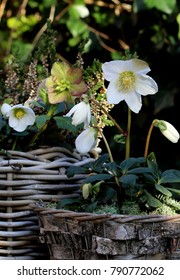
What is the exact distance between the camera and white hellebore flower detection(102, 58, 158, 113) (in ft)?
3.45

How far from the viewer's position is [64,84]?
3.52ft

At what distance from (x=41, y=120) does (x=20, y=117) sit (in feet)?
0.13

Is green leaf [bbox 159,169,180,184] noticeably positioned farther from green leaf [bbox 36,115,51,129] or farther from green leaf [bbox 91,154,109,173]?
green leaf [bbox 36,115,51,129]

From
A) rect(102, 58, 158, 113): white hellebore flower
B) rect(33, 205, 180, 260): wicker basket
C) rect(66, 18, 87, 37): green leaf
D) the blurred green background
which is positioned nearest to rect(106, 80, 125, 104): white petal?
rect(102, 58, 158, 113): white hellebore flower

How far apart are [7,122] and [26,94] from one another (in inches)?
5.2

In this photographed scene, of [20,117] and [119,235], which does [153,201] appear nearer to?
[119,235]

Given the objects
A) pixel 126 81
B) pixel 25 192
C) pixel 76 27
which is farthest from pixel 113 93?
pixel 76 27

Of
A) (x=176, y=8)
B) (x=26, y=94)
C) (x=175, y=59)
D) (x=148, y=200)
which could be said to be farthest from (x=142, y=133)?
(x=148, y=200)

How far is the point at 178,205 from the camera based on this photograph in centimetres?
105

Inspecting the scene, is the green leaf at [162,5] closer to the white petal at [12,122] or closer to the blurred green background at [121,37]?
the blurred green background at [121,37]

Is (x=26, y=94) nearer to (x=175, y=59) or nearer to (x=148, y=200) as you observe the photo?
(x=148, y=200)

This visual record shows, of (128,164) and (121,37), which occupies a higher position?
(121,37)

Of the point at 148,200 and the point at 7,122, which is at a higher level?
the point at 7,122

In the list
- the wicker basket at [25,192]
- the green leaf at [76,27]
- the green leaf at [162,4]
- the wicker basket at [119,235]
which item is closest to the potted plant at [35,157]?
the wicker basket at [25,192]
